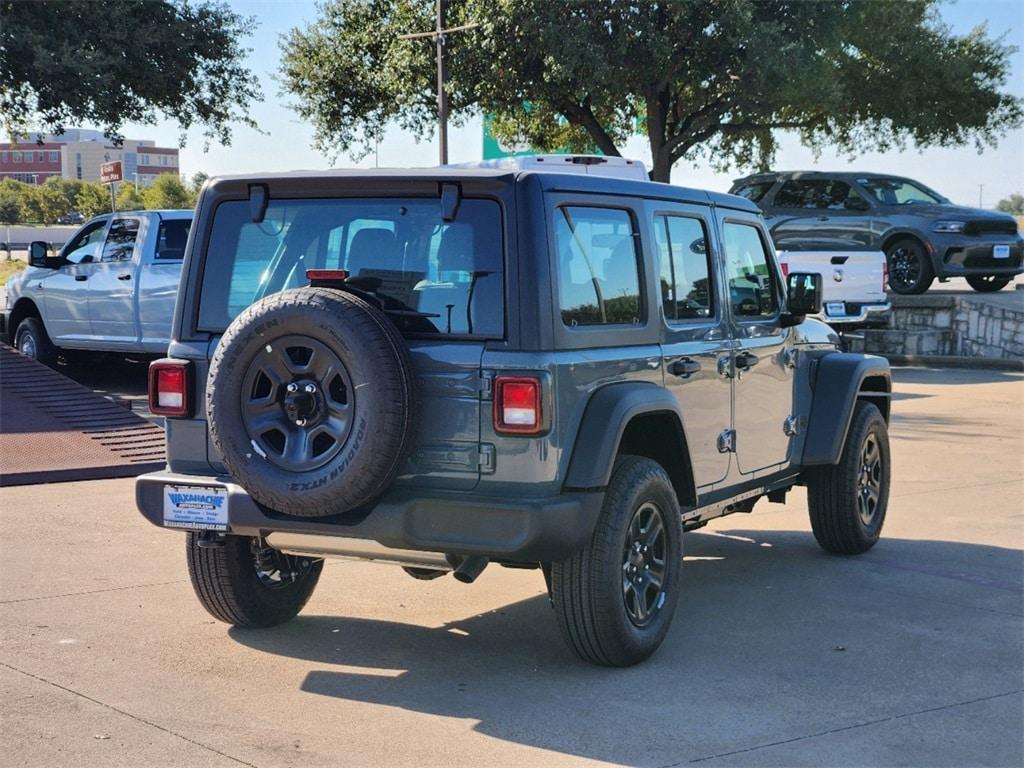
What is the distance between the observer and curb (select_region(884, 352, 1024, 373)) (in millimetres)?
20125

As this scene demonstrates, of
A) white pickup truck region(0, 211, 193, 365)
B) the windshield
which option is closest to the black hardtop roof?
white pickup truck region(0, 211, 193, 365)

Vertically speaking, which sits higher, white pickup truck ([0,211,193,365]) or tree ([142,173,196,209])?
tree ([142,173,196,209])

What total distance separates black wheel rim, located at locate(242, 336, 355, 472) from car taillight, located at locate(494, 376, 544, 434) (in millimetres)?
529

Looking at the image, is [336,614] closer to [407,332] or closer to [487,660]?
[487,660]

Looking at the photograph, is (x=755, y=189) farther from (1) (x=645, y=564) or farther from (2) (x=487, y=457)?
(2) (x=487, y=457)

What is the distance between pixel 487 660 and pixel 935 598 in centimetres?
243

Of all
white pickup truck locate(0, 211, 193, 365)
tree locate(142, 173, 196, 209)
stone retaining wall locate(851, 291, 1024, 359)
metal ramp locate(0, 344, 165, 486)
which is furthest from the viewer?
tree locate(142, 173, 196, 209)

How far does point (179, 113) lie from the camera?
23594mm

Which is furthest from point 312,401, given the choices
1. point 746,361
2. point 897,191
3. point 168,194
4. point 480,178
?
point 168,194

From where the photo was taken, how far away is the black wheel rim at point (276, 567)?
6.07 metres

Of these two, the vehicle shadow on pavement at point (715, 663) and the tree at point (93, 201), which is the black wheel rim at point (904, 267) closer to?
the vehicle shadow on pavement at point (715, 663)

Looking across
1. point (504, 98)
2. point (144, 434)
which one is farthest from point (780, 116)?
point (144, 434)

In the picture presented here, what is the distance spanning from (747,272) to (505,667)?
2.46m

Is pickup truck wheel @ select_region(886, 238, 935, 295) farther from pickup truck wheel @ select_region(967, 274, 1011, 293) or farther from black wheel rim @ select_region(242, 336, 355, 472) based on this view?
black wheel rim @ select_region(242, 336, 355, 472)
